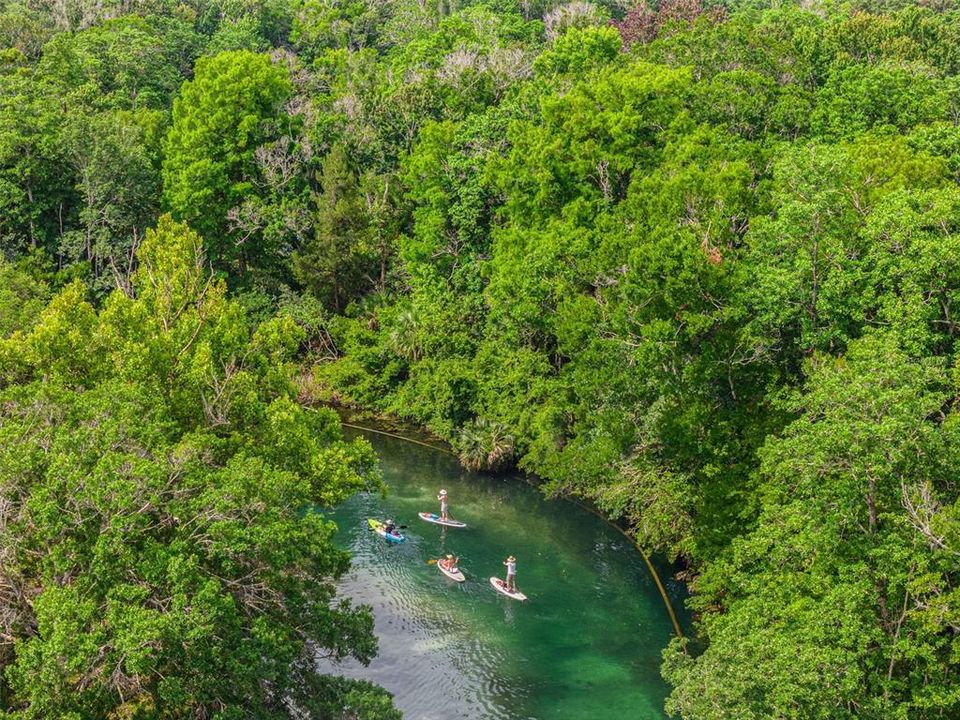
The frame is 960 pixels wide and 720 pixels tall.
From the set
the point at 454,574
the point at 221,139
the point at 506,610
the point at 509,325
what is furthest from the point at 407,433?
the point at 221,139

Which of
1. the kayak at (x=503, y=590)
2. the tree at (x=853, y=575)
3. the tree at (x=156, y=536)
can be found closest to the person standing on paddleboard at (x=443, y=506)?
the kayak at (x=503, y=590)

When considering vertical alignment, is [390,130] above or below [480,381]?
above

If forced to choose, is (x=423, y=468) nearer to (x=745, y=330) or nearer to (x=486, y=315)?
(x=486, y=315)

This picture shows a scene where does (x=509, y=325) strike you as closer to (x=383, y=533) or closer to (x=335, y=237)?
(x=383, y=533)

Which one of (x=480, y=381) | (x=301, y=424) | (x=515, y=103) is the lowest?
(x=480, y=381)

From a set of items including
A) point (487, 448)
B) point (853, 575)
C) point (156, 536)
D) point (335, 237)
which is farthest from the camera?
point (335, 237)

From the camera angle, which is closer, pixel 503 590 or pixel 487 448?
pixel 503 590

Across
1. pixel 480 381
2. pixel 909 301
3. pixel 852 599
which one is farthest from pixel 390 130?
pixel 852 599
